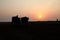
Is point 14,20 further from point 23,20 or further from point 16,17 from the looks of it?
point 23,20

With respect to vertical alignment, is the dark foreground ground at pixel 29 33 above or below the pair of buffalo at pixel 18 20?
below

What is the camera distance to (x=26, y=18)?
10194 cm

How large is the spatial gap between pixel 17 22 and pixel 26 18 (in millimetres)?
10829

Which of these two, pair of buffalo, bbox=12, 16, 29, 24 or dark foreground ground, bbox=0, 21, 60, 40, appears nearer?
dark foreground ground, bbox=0, 21, 60, 40

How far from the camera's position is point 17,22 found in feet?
304

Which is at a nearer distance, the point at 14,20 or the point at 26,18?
the point at 14,20

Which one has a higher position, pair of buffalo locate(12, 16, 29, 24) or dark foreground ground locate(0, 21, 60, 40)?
pair of buffalo locate(12, 16, 29, 24)

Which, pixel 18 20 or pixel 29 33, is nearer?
pixel 29 33

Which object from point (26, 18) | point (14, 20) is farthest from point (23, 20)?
point (14, 20)

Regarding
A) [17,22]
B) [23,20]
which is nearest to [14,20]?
[17,22]

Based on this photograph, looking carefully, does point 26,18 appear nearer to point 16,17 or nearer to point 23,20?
point 23,20

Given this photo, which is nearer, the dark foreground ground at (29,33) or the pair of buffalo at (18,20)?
the dark foreground ground at (29,33)

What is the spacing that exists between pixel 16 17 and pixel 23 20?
7.07 m

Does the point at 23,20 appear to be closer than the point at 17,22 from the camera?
No
